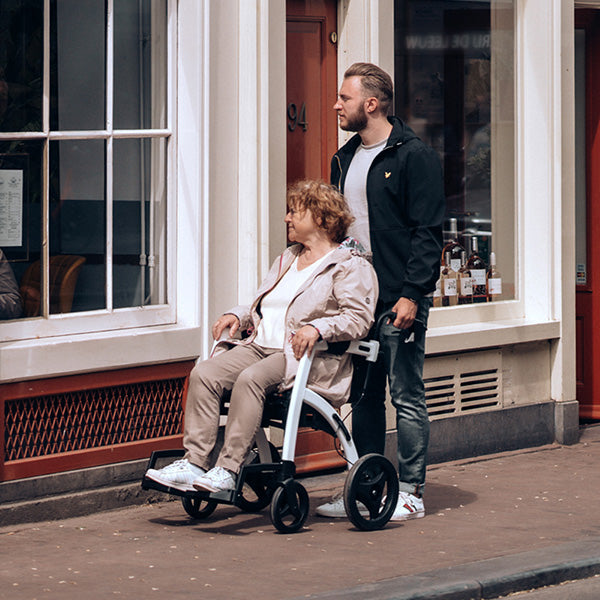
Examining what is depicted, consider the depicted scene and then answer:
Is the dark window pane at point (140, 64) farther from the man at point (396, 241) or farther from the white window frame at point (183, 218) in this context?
the man at point (396, 241)

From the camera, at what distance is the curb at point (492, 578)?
16.7 feet

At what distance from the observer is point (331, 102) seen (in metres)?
7.75

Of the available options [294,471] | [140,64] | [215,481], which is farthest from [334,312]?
[140,64]

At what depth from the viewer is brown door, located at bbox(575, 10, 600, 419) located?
9.55 meters

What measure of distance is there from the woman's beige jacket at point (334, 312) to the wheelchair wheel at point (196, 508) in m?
0.74

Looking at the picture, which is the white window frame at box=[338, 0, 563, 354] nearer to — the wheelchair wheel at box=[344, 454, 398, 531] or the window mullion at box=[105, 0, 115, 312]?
the wheelchair wheel at box=[344, 454, 398, 531]

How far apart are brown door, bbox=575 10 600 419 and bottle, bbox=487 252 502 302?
109cm

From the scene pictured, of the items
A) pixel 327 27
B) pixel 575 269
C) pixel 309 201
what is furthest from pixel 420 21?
pixel 309 201

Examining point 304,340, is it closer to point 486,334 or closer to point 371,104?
point 371,104

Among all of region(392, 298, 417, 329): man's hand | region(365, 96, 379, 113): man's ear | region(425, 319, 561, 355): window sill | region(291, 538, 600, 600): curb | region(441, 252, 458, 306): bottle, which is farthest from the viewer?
region(441, 252, 458, 306): bottle

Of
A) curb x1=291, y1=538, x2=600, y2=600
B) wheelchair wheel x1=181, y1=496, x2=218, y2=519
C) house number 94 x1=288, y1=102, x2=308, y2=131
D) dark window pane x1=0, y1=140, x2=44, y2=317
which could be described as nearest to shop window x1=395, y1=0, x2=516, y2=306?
house number 94 x1=288, y1=102, x2=308, y2=131

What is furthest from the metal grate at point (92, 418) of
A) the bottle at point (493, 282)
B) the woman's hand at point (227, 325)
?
the bottle at point (493, 282)

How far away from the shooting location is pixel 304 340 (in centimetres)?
588

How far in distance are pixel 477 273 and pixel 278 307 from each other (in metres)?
2.76
